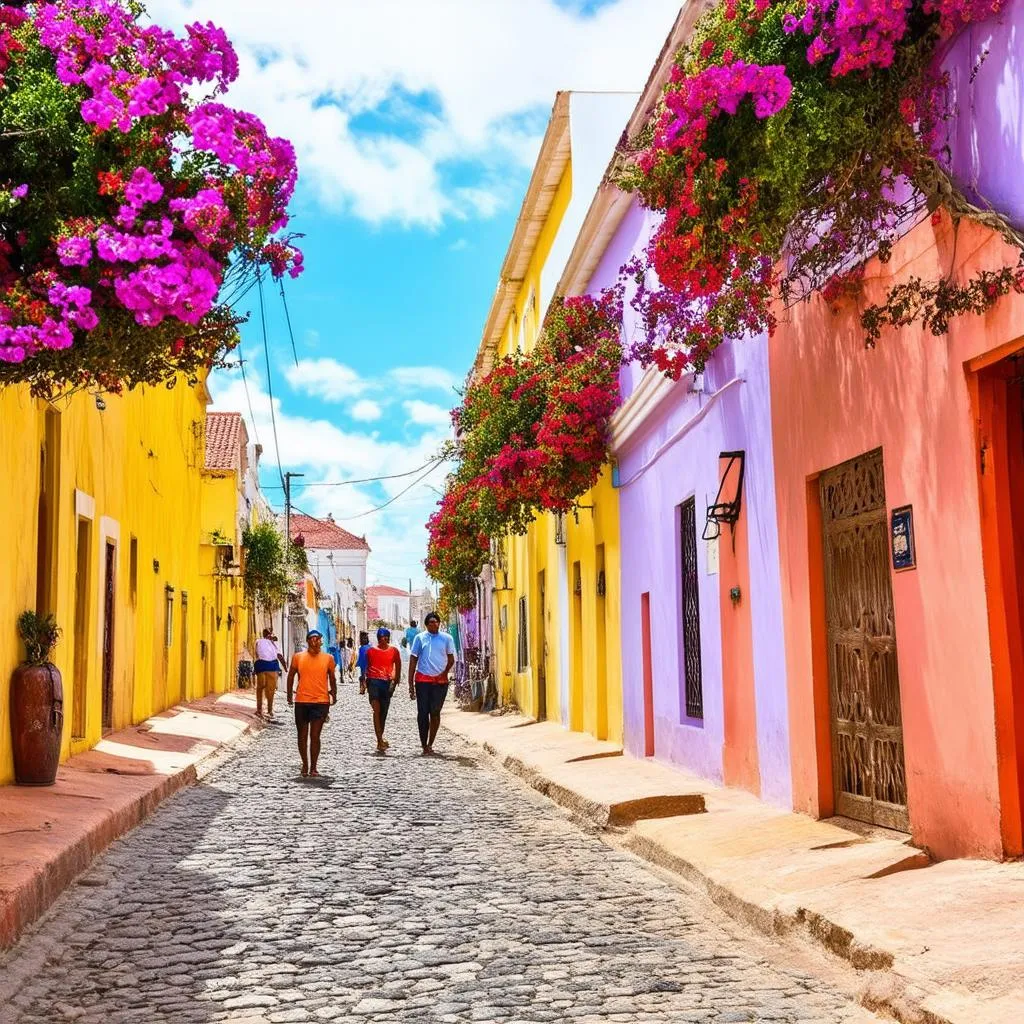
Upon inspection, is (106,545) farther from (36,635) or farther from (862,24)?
(862,24)

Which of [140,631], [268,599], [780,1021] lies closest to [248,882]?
[780,1021]

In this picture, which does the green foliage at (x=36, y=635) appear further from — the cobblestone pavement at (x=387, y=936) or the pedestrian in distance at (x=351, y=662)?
the pedestrian in distance at (x=351, y=662)

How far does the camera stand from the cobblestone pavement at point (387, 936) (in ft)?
15.9

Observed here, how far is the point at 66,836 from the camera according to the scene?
8.08 m

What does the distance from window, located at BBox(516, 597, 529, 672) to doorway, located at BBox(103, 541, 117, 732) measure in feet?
31.5

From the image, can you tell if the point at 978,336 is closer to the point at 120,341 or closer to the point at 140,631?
the point at 120,341

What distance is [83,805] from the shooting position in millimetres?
9711

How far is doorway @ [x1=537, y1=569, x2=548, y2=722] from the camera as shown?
22.1 metres

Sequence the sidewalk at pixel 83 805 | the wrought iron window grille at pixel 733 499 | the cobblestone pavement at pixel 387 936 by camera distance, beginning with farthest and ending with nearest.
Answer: the wrought iron window grille at pixel 733 499 < the sidewalk at pixel 83 805 < the cobblestone pavement at pixel 387 936

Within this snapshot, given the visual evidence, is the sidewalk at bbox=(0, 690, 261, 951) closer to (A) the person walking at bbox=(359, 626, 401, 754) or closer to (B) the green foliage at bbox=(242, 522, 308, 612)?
(A) the person walking at bbox=(359, 626, 401, 754)

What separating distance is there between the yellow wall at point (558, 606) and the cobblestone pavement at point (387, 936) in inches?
263

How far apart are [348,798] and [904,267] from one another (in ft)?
23.4

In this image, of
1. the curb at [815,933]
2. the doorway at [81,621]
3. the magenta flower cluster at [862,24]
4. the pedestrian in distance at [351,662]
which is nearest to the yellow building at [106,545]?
the doorway at [81,621]

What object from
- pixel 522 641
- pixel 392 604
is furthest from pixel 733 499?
pixel 392 604
